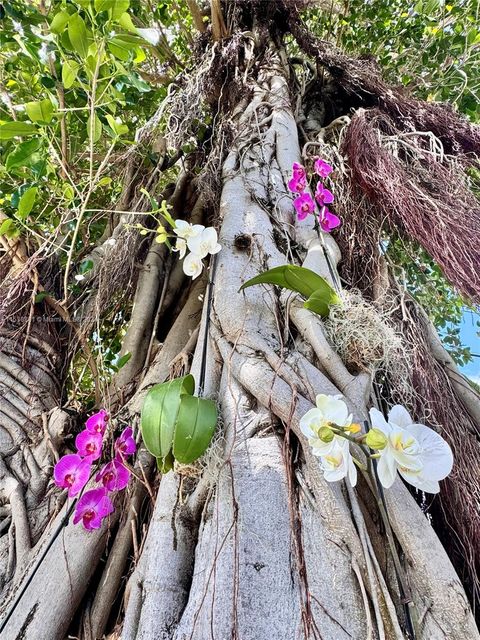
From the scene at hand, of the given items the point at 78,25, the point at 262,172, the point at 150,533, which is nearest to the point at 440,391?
the point at 150,533

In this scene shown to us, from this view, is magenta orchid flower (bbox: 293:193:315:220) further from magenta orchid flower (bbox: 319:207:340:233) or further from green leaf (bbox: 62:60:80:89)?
green leaf (bbox: 62:60:80:89)

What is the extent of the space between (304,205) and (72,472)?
87cm

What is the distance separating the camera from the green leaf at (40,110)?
977 millimetres

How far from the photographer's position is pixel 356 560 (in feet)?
1.95

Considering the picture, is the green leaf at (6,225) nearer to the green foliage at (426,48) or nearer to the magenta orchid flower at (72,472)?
the magenta orchid flower at (72,472)

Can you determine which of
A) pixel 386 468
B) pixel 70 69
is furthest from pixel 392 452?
pixel 70 69

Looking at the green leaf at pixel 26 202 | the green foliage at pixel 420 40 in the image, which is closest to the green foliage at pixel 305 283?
the green leaf at pixel 26 202

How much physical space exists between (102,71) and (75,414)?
0.91m

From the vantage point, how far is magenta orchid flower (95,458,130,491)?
83cm

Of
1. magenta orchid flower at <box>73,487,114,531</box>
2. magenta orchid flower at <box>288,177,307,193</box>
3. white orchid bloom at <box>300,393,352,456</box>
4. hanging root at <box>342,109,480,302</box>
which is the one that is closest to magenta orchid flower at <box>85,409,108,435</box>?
magenta orchid flower at <box>73,487,114,531</box>

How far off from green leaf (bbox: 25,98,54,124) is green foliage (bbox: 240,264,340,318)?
2.03ft

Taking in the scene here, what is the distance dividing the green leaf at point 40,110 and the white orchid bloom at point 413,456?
963 millimetres

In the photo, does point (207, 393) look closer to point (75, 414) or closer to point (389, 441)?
point (389, 441)

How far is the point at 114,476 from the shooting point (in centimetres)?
84
